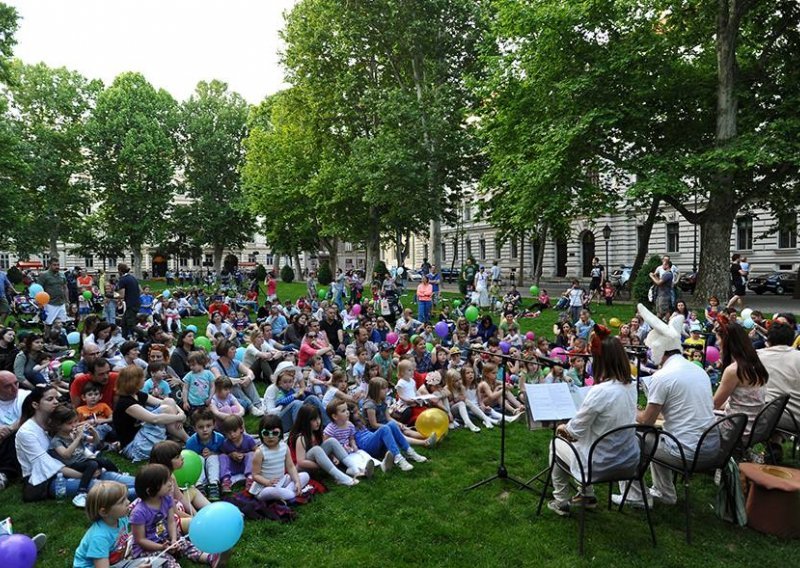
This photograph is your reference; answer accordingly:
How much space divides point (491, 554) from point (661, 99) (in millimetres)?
19142

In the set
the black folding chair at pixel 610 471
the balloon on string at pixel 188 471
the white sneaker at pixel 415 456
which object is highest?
the black folding chair at pixel 610 471

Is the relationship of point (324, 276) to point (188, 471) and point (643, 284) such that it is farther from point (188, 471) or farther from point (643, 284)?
point (188, 471)

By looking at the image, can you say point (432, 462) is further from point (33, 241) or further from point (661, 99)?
point (33, 241)

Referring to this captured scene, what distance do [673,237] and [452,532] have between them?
41022mm

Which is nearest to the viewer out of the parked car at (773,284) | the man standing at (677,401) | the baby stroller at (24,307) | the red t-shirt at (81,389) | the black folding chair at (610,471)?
the black folding chair at (610,471)

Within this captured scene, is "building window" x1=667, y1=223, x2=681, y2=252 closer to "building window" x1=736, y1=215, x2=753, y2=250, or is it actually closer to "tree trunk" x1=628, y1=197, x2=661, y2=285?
"building window" x1=736, y1=215, x2=753, y2=250

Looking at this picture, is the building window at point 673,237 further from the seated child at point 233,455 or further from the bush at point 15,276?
the bush at point 15,276

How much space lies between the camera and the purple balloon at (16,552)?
139 inches

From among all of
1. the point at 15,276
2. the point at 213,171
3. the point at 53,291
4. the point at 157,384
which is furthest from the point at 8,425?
the point at 213,171

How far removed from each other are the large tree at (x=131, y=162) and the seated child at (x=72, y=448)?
40910 millimetres

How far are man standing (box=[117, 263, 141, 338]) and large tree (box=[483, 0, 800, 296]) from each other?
12632 mm

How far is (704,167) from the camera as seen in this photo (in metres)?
16.5

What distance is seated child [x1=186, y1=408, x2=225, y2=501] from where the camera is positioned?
5.63m

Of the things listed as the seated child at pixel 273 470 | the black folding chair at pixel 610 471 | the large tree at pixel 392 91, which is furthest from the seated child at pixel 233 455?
the large tree at pixel 392 91
